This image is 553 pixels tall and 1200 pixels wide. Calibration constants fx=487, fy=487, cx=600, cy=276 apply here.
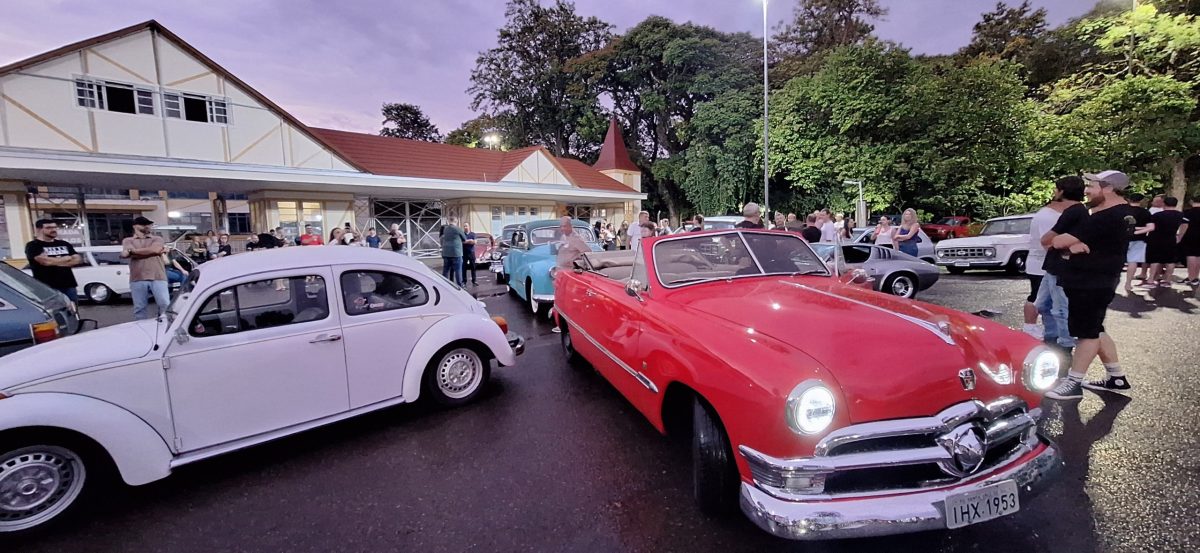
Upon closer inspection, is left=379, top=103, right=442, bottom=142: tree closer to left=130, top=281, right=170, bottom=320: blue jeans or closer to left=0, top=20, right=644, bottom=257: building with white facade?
left=0, top=20, right=644, bottom=257: building with white facade

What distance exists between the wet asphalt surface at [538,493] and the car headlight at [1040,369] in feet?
2.00

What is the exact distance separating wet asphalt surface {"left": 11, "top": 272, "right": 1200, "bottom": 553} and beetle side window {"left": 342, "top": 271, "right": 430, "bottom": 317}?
968 mm

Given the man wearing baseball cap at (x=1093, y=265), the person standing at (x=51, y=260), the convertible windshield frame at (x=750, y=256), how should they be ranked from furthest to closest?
the person standing at (x=51, y=260) < the man wearing baseball cap at (x=1093, y=265) < the convertible windshield frame at (x=750, y=256)

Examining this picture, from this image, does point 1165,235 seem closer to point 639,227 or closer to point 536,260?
point 639,227

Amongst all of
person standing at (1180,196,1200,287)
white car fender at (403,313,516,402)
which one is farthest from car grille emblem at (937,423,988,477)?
person standing at (1180,196,1200,287)

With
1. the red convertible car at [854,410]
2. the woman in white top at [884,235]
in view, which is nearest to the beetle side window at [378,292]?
the red convertible car at [854,410]

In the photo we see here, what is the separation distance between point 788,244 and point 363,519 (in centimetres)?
351

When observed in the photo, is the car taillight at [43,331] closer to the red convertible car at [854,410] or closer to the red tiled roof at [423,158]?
the red convertible car at [854,410]

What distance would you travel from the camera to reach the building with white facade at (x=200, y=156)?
13.2 m

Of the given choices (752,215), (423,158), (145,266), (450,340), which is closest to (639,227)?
(752,215)

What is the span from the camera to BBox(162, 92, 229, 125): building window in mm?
15359

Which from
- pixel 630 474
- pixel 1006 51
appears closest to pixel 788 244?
pixel 630 474

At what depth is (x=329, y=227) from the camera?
17859 millimetres

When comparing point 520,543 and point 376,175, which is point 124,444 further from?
point 376,175
